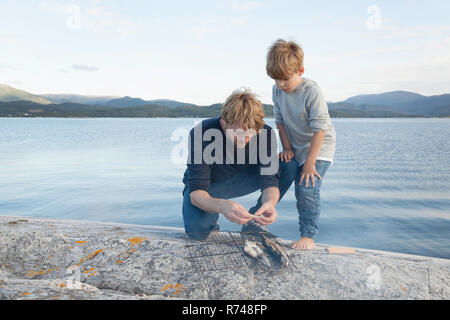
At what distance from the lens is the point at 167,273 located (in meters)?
2.39

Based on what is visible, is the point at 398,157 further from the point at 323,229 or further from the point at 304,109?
the point at 304,109

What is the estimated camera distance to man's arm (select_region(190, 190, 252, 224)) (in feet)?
8.08

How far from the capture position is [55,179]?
34.7ft

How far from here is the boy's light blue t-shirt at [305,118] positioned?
3090mm

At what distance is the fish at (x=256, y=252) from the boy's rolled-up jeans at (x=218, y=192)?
0.46 meters

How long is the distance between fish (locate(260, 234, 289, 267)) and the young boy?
392 millimetres

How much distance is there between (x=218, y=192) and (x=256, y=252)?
88 cm

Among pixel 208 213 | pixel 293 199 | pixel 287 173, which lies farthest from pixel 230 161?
pixel 293 199

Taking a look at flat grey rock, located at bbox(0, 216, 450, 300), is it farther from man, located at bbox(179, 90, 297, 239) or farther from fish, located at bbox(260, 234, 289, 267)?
man, located at bbox(179, 90, 297, 239)

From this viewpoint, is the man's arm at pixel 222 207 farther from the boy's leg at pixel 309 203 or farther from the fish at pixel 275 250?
the boy's leg at pixel 309 203

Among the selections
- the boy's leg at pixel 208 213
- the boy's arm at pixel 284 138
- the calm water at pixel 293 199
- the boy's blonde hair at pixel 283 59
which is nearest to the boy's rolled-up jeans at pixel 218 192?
the boy's leg at pixel 208 213

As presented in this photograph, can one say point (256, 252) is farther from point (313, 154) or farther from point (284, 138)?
point (284, 138)
